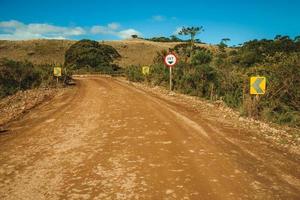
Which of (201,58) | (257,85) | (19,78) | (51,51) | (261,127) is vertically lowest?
(261,127)

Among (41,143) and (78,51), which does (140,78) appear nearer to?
(41,143)

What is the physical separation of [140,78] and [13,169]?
22.7 metres

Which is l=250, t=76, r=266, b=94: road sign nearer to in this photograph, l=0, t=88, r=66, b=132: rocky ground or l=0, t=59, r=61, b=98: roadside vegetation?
l=0, t=88, r=66, b=132: rocky ground

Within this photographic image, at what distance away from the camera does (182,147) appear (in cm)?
643

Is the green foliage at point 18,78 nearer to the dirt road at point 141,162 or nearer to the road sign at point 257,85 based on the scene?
the dirt road at point 141,162

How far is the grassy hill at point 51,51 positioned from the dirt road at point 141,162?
200 feet

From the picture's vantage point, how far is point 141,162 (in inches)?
217

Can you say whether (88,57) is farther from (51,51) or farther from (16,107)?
(16,107)

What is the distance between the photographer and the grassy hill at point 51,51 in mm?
71900

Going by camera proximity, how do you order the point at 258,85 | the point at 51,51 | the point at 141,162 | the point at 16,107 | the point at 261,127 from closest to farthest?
the point at 141,162 → the point at 261,127 → the point at 258,85 → the point at 16,107 → the point at 51,51

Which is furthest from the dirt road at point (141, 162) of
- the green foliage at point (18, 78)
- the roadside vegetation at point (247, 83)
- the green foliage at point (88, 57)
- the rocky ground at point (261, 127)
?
the green foliage at point (88, 57)

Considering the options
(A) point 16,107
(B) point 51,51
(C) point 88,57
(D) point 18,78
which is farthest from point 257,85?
(B) point 51,51

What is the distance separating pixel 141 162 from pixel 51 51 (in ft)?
255

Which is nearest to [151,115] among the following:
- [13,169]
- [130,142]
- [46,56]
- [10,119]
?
[130,142]
